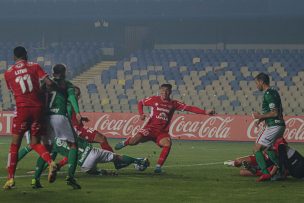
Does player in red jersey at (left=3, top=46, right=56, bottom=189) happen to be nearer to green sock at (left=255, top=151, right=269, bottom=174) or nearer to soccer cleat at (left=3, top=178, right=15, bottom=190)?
soccer cleat at (left=3, top=178, right=15, bottom=190)

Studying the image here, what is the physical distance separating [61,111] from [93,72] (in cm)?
3383

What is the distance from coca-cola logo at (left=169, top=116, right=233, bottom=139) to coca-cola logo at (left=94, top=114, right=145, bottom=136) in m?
1.37

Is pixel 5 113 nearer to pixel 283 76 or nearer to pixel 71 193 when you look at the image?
pixel 283 76

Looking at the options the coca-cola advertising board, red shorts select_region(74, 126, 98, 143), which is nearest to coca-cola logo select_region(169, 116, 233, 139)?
the coca-cola advertising board

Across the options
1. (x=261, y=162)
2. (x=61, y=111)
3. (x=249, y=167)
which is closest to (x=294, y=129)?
(x=249, y=167)

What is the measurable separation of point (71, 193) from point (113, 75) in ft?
105

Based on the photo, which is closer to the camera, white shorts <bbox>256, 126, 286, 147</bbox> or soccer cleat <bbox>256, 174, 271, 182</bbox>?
soccer cleat <bbox>256, 174, 271, 182</bbox>

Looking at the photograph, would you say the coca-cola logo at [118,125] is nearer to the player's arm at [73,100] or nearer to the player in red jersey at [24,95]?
the player's arm at [73,100]

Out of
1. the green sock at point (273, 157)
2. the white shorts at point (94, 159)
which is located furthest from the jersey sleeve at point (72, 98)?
the green sock at point (273, 157)

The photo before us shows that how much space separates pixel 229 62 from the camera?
45.6 metres

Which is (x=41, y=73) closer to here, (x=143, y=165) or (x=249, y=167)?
(x=143, y=165)

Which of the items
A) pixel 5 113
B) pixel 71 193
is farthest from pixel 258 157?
pixel 5 113

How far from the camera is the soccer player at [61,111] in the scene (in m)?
15.0

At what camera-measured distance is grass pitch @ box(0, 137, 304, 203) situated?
13.7 metres
